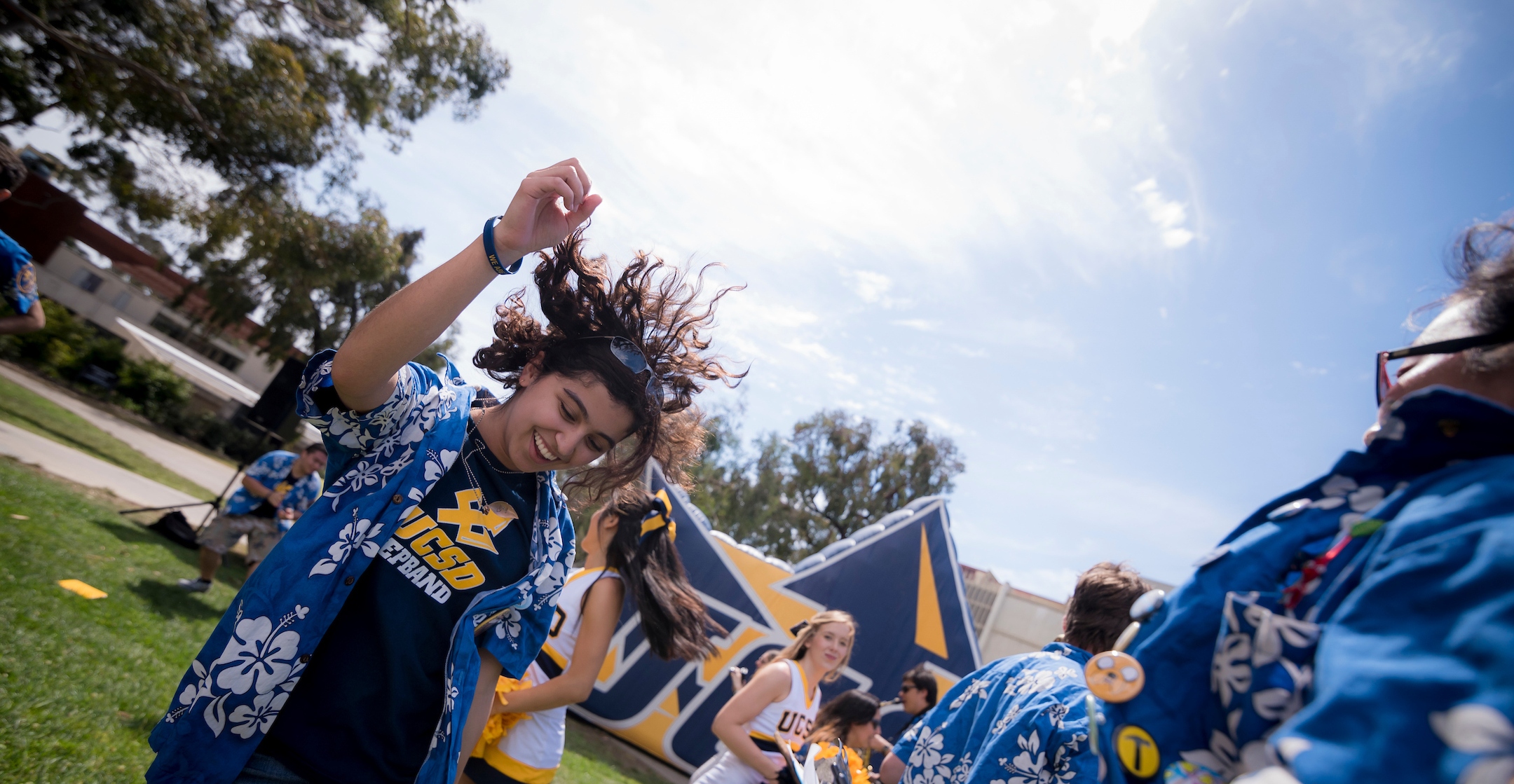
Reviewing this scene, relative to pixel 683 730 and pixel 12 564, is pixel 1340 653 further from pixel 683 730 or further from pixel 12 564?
pixel 683 730

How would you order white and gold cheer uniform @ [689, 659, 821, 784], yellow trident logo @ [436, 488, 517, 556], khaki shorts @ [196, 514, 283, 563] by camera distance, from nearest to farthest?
1. yellow trident logo @ [436, 488, 517, 556]
2. white and gold cheer uniform @ [689, 659, 821, 784]
3. khaki shorts @ [196, 514, 283, 563]

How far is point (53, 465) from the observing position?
26.8 feet

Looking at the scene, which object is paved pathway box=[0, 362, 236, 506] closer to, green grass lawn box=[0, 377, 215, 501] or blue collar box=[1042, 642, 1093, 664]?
green grass lawn box=[0, 377, 215, 501]

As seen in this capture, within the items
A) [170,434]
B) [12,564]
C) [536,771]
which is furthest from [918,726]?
[170,434]

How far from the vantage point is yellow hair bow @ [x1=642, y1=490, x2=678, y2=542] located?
3.52 meters

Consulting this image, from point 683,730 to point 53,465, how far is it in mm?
8027

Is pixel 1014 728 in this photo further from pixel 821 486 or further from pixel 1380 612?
pixel 821 486

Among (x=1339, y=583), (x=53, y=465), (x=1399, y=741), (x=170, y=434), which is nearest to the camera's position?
(x=1399, y=741)

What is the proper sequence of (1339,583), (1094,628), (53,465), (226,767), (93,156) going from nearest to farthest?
(1339,583), (226,767), (1094,628), (53,465), (93,156)

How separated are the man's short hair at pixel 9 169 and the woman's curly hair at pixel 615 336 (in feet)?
11.8

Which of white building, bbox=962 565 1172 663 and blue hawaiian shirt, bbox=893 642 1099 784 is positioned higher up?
white building, bbox=962 565 1172 663

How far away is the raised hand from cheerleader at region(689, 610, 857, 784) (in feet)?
9.35

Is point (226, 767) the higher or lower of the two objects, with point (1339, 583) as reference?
lower

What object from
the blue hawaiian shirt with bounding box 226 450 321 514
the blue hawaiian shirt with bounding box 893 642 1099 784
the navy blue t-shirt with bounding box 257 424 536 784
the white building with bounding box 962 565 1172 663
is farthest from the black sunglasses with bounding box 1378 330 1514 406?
the white building with bounding box 962 565 1172 663
